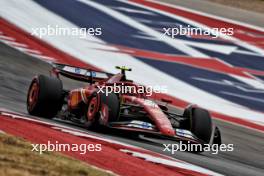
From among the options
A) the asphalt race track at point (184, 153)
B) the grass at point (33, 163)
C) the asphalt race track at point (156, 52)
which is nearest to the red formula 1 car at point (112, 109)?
the asphalt race track at point (184, 153)

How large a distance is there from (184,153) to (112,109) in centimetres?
132

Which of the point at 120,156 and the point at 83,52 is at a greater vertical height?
the point at 83,52

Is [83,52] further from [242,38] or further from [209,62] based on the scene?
[242,38]

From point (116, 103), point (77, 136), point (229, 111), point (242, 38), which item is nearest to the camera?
point (77, 136)

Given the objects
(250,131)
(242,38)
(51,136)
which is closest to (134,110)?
(51,136)

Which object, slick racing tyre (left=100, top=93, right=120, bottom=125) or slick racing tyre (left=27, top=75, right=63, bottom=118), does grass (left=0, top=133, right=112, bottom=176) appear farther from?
slick racing tyre (left=27, top=75, right=63, bottom=118)

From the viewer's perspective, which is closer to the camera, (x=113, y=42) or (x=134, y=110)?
(x=134, y=110)

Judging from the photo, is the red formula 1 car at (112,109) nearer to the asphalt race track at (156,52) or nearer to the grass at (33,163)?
the asphalt race track at (156,52)

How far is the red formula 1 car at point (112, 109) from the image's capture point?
1123 centimetres

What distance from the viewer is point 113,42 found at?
23.1m

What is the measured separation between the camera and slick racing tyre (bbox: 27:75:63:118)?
40.2 feet

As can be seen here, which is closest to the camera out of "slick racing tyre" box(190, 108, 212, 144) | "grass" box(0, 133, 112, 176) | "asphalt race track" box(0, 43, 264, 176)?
"grass" box(0, 133, 112, 176)

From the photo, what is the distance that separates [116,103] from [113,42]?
1202 cm

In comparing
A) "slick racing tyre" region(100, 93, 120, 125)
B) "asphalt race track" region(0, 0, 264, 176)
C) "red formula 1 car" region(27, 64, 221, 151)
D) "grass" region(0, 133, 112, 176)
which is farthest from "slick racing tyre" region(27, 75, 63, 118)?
"grass" region(0, 133, 112, 176)
